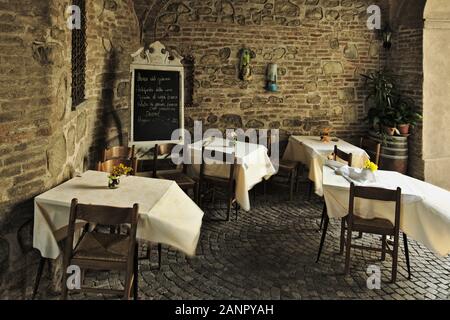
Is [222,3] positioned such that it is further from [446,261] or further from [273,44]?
[446,261]

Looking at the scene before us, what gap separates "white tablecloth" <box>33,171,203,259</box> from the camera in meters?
3.04

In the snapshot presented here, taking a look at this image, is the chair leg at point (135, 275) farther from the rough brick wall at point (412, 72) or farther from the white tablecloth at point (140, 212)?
the rough brick wall at point (412, 72)

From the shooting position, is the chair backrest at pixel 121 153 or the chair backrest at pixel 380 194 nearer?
the chair backrest at pixel 380 194

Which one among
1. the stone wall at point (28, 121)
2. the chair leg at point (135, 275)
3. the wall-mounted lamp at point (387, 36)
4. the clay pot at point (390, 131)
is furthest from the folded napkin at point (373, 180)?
the wall-mounted lamp at point (387, 36)

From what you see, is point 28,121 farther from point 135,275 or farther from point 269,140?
point 269,140

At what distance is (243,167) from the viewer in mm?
5316

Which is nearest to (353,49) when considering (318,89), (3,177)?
(318,89)

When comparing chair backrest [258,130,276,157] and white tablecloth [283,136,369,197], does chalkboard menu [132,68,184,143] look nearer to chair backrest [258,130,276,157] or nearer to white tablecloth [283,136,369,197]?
chair backrest [258,130,276,157]

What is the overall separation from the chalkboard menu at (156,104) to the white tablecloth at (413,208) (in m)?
2.89

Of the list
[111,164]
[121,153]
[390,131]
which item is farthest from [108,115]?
[390,131]

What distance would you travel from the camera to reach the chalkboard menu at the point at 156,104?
6023mm

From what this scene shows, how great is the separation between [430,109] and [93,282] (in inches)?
228

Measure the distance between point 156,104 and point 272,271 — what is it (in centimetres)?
332

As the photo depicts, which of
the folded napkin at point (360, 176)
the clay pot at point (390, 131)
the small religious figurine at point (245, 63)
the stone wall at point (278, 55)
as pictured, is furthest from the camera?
the small religious figurine at point (245, 63)
